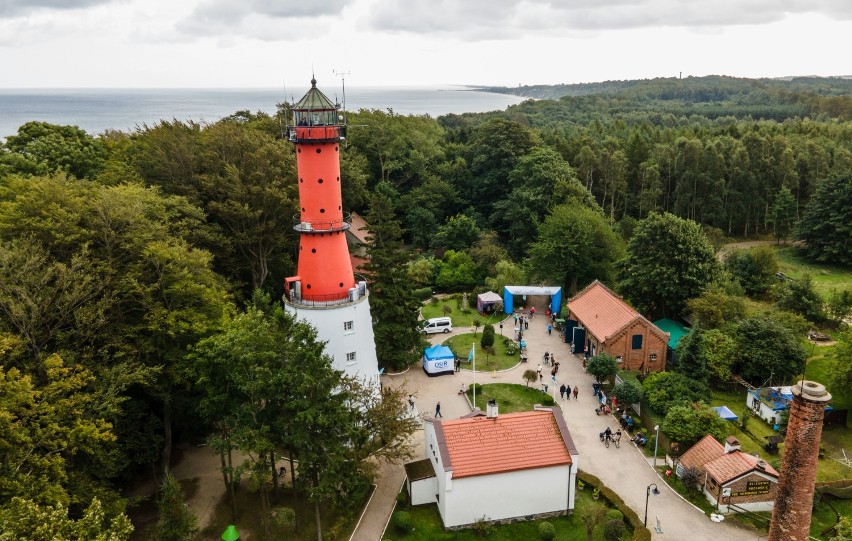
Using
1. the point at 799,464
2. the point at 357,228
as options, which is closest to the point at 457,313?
the point at 357,228

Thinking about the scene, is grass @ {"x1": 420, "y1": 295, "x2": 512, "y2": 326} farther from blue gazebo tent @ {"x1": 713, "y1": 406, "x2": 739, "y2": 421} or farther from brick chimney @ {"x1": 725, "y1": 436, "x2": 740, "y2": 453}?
brick chimney @ {"x1": 725, "y1": 436, "x2": 740, "y2": 453}

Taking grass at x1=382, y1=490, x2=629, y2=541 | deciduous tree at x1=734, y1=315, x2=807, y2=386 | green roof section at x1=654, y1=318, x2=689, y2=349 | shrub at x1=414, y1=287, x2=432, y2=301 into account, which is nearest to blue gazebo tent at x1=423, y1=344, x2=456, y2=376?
grass at x1=382, y1=490, x2=629, y2=541

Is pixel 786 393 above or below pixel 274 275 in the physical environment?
below

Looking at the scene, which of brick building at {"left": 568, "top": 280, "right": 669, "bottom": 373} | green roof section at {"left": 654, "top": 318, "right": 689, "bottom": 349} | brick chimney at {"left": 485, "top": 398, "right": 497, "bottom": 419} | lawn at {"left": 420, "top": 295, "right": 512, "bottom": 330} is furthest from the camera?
lawn at {"left": 420, "top": 295, "right": 512, "bottom": 330}

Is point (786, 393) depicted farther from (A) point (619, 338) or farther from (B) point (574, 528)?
(B) point (574, 528)

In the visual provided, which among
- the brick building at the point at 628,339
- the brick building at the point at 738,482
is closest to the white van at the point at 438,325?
the brick building at the point at 628,339

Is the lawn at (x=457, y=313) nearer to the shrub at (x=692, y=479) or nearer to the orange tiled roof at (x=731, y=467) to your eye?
the shrub at (x=692, y=479)

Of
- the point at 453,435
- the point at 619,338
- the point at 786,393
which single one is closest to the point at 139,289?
the point at 453,435
